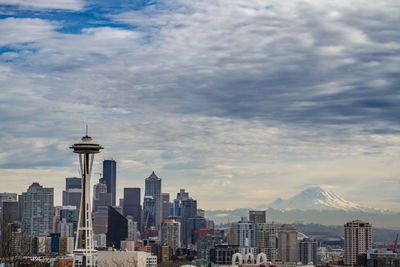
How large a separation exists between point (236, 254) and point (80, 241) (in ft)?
176

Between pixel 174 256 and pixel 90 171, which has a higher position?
pixel 90 171

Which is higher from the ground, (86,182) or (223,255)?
(86,182)

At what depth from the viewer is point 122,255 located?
408ft

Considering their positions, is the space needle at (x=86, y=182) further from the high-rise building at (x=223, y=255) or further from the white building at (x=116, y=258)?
the high-rise building at (x=223, y=255)

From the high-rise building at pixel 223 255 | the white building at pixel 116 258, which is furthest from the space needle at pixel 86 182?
the high-rise building at pixel 223 255

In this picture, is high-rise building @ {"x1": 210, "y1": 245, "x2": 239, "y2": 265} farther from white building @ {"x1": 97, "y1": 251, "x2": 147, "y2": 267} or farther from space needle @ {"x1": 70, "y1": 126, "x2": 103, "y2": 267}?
space needle @ {"x1": 70, "y1": 126, "x2": 103, "y2": 267}

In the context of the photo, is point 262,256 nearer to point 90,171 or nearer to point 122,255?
point 122,255

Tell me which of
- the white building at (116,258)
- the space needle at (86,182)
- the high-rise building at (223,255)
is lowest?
the high-rise building at (223,255)

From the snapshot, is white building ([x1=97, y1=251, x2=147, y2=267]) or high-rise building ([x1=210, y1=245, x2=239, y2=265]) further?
high-rise building ([x1=210, y1=245, x2=239, y2=265])

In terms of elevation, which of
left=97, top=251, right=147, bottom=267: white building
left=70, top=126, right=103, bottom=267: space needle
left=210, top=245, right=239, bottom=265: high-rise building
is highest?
left=70, top=126, right=103, bottom=267: space needle

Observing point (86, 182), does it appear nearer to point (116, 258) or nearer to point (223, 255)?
point (116, 258)

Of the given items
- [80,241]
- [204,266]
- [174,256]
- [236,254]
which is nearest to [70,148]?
[80,241]

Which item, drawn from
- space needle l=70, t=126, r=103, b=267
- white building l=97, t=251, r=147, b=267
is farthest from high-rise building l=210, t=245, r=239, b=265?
space needle l=70, t=126, r=103, b=267

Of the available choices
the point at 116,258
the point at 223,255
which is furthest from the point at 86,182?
the point at 223,255
